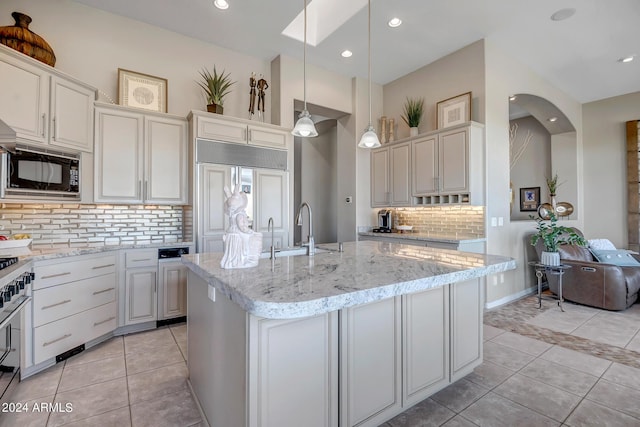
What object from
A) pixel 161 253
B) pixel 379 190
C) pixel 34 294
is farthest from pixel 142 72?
pixel 379 190

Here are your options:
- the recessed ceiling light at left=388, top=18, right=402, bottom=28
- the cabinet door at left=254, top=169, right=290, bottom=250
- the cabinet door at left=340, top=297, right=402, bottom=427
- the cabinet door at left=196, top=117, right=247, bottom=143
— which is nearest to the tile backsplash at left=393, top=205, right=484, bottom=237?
the cabinet door at left=254, top=169, right=290, bottom=250

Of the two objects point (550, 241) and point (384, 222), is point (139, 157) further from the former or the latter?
point (550, 241)

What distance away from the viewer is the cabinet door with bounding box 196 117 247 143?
3.38 meters

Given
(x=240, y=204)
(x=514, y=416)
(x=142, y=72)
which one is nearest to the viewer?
(x=240, y=204)

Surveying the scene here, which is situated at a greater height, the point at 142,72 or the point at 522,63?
the point at 522,63

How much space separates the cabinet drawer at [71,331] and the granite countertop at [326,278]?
1.44 meters

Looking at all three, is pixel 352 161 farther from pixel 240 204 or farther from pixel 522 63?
pixel 240 204

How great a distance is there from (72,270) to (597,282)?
5.81 m

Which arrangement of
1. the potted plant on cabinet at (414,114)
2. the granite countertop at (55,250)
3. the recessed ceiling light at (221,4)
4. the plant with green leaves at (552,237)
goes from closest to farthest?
the granite countertop at (55,250), the recessed ceiling light at (221,4), the plant with green leaves at (552,237), the potted plant on cabinet at (414,114)

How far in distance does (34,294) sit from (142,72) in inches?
102

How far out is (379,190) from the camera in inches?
192

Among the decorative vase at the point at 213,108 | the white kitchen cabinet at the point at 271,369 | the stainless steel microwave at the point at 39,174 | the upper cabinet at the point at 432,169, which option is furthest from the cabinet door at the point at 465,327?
the stainless steel microwave at the point at 39,174

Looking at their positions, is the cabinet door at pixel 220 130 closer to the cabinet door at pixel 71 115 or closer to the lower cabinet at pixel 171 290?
the cabinet door at pixel 71 115

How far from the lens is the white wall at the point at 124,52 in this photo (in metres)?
2.99
